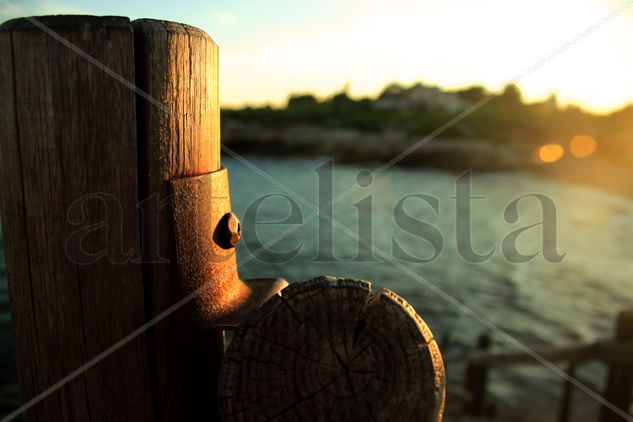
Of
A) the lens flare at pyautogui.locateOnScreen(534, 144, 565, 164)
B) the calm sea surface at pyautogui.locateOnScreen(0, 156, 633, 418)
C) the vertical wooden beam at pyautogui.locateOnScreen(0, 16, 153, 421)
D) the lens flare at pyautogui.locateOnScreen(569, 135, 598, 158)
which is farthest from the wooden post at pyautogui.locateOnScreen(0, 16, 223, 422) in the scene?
the lens flare at pyautogui.locateOnScreen(569, 135, 598, 158)

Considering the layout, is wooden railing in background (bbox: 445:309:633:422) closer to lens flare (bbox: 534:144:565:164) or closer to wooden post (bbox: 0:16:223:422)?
wooden post (bbox: 0:16:223:422)

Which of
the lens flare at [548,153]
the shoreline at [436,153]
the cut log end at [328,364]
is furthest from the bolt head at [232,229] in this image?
the lens flare at [548,153]

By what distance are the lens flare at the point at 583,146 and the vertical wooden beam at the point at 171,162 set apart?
204 ft

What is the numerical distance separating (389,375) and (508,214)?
36.7m

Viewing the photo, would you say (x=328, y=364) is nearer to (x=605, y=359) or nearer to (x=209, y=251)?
(x=209, y=251)

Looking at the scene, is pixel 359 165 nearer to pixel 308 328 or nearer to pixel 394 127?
pixel 394 127

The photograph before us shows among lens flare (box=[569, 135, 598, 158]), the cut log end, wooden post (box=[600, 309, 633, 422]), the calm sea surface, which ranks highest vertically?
lens flare (box=[569, 135, 598, 158])

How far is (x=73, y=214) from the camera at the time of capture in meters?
1.60

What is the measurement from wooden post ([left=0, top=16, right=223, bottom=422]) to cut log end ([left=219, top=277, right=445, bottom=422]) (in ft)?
1.44

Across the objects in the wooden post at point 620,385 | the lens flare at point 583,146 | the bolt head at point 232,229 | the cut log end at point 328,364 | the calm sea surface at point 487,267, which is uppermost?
the lens flare at point 583,146

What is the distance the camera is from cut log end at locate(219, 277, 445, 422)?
1436 millimetres

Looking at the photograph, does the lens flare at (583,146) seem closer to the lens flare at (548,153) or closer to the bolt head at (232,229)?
the lens flare at (548,153)

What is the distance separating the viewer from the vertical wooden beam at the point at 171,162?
1652 mm

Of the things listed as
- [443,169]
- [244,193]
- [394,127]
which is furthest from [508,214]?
[394,127]
